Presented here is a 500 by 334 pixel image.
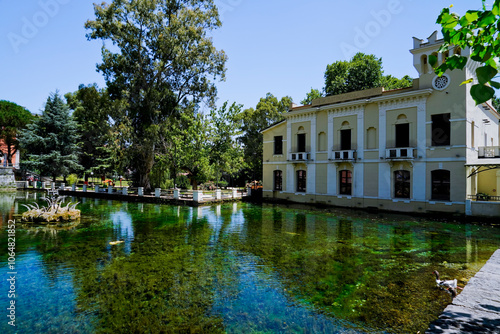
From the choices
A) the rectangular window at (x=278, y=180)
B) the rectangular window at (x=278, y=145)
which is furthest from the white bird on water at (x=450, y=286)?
the rectangular window at (x=278, y=145)

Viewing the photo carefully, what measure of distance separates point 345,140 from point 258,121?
1845 cm

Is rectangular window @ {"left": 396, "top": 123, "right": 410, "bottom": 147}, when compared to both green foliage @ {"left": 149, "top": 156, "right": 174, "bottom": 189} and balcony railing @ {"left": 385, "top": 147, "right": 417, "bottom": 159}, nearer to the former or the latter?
balcony railing @ {"left": 385, "top": 147, "right": 417, "bottom": 159}

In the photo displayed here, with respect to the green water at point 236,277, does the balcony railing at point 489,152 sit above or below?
above

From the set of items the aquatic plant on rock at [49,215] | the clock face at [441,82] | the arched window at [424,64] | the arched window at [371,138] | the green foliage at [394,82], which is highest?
the green foliage at [394,82]

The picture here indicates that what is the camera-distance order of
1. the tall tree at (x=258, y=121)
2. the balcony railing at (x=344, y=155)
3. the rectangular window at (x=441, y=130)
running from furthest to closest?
the tall tree at (x=258, y=121)
the balcony railing at (x=344, y=155)
the rectangular window at (x=441, y=130)

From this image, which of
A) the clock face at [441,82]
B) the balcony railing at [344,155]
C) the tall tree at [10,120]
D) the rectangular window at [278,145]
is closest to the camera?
the clock face at [441,82]

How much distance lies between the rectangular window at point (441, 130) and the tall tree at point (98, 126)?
26.1m

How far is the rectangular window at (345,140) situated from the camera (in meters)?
21.9

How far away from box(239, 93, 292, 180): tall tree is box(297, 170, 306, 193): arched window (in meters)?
12.8

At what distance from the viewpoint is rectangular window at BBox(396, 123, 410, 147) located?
62.2 ft

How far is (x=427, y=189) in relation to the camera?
17.9 metres

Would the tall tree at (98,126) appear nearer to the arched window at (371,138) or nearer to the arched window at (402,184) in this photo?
the arched window at (371,138)

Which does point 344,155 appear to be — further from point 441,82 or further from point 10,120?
point 10,120

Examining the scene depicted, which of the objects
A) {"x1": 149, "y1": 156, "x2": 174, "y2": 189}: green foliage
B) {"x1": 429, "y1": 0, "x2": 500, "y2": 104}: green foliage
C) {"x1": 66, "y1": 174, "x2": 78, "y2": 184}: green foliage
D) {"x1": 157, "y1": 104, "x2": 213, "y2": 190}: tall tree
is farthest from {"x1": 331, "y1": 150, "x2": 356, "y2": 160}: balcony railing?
{"x1": 66, "y1": 174, "x2": 78, "y2": 184}: green foliage
